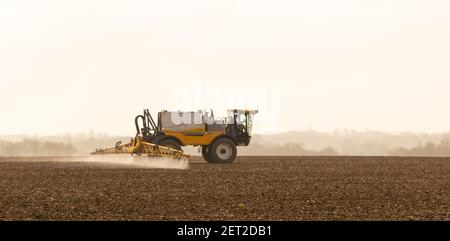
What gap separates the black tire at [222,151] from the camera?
34.9 m

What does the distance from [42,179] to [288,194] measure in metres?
8.83

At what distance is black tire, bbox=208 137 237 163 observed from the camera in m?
34.9

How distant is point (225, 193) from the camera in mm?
20828

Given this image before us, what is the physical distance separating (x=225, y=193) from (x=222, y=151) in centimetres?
1424

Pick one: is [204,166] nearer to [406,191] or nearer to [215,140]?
[215,140]

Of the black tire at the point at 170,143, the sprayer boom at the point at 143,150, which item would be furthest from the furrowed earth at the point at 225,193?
the black tire at the point at 170,143

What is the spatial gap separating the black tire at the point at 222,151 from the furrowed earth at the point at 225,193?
3.52 meters

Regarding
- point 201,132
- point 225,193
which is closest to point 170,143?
point 201,132

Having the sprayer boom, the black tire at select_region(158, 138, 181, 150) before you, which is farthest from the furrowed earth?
the black tire at select_region(158, 138, 181, 150)

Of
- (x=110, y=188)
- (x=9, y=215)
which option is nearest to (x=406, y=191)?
(x=110, y=188)

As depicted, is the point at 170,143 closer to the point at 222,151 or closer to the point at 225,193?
the point at 222,151

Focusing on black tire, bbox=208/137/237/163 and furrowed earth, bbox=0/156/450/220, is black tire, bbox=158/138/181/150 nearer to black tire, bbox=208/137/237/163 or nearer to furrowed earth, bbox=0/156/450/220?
black tire, bbox=208/137/237/163

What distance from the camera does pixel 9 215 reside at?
17078 mm

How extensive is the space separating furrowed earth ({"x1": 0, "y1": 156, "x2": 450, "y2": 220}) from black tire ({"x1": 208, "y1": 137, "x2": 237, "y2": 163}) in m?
3.52
